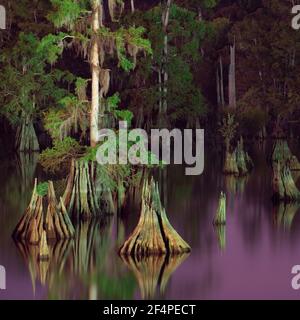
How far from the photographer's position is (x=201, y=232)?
19.2 metres

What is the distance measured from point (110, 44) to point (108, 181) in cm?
298

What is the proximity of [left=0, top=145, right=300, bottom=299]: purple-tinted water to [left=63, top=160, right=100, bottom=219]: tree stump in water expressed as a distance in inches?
22.9

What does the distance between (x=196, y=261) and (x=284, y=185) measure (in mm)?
6790

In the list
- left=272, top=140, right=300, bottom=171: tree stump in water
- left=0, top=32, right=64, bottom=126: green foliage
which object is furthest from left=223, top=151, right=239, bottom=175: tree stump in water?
left=0, top=32, right=64, bottom=126: green foliage

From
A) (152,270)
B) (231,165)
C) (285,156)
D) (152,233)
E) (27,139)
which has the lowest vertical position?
(152,270)

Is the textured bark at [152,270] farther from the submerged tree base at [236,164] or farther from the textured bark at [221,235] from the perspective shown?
the submerged tree base at [236,164]

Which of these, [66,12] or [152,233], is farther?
[66,12]

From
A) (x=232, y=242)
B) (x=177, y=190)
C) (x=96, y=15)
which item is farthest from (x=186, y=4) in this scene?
(x=232, y=242)

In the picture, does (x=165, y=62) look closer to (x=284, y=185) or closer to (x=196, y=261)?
(x=284, y=185)

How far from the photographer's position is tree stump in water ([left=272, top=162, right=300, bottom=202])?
22.0 m

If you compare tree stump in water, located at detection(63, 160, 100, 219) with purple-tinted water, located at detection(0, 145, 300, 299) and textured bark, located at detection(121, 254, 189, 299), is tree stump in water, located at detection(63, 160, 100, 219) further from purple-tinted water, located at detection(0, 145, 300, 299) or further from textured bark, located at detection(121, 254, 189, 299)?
textured bark, located at detection(121, 254, 189, 299)

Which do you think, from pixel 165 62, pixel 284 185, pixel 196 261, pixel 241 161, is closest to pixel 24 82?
pixel 165 62

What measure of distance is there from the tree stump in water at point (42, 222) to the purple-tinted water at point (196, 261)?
396mm

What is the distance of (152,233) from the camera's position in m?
16.0
